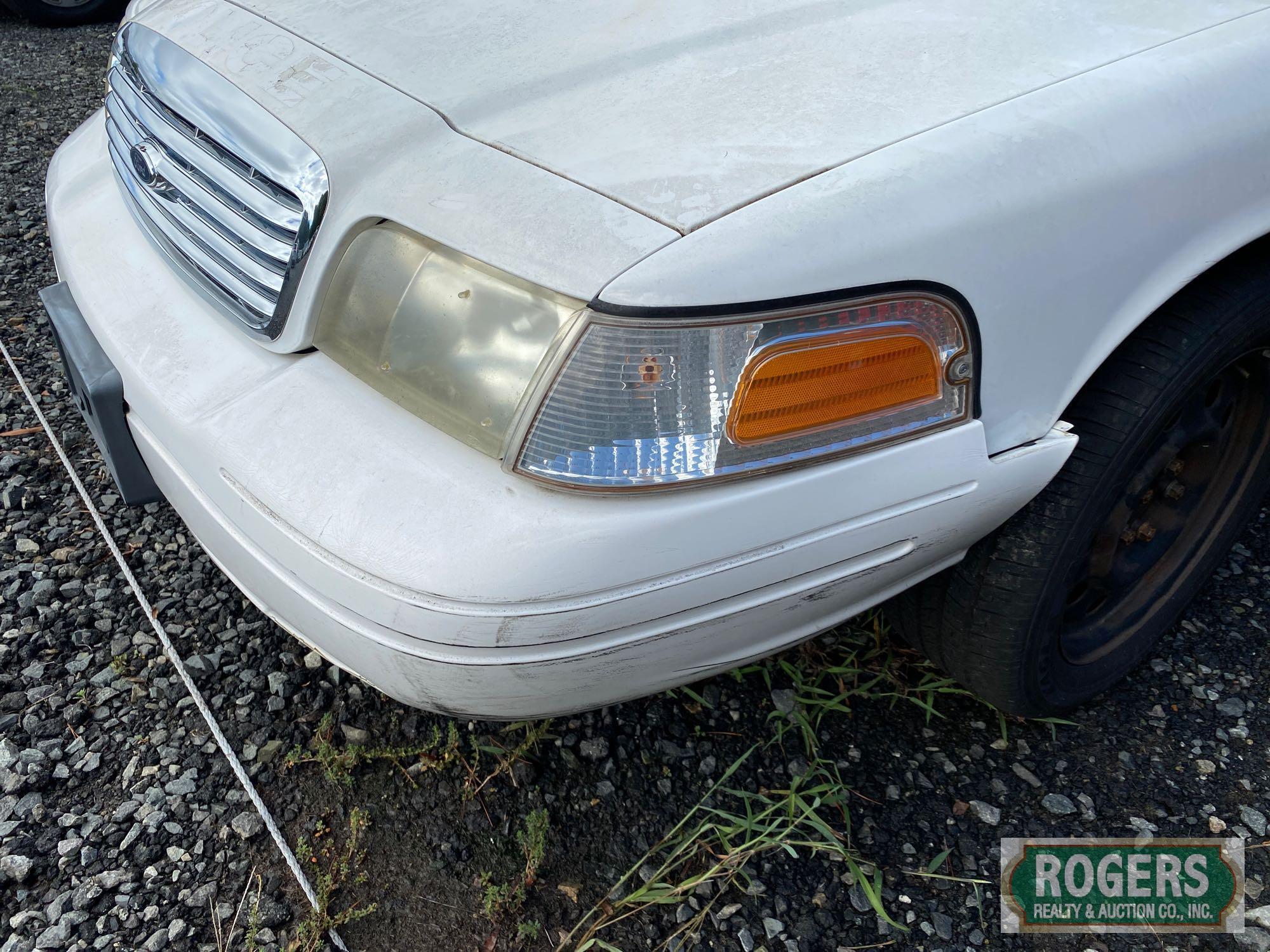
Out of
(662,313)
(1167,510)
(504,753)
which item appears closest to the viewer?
(662,313)

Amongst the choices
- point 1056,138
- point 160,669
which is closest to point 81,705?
point 160,669

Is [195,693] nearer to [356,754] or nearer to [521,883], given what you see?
[356,754]

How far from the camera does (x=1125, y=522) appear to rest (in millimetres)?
1951

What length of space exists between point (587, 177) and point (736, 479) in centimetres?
45

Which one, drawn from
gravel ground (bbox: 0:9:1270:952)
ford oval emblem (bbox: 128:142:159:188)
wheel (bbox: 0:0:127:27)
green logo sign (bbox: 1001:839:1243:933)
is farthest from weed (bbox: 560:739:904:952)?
wheel (bbox: 0:0:127:27)

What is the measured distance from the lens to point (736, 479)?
4.35ft

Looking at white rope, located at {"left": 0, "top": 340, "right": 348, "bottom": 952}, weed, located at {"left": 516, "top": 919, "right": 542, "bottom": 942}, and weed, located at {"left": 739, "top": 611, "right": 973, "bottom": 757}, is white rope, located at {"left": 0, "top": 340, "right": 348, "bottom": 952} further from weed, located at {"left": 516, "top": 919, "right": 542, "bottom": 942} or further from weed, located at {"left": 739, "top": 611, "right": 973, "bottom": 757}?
weed, located at {"left": 739, "top": 611, "right": 973, "bottom": 757}

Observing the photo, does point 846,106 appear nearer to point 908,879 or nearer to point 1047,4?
point 1047,4

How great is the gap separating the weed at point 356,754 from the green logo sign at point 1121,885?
1.05 meters

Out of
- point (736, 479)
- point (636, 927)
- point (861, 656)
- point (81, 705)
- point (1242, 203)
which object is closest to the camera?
point (736, 479)

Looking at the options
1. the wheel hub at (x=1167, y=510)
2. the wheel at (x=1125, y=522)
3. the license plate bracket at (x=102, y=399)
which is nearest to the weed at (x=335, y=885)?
the license plate bracket at (x=102, y=399)

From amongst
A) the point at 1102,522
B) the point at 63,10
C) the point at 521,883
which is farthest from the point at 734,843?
the point at 63,10

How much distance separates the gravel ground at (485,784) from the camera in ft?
5.61

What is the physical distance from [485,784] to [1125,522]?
51.9 inches
